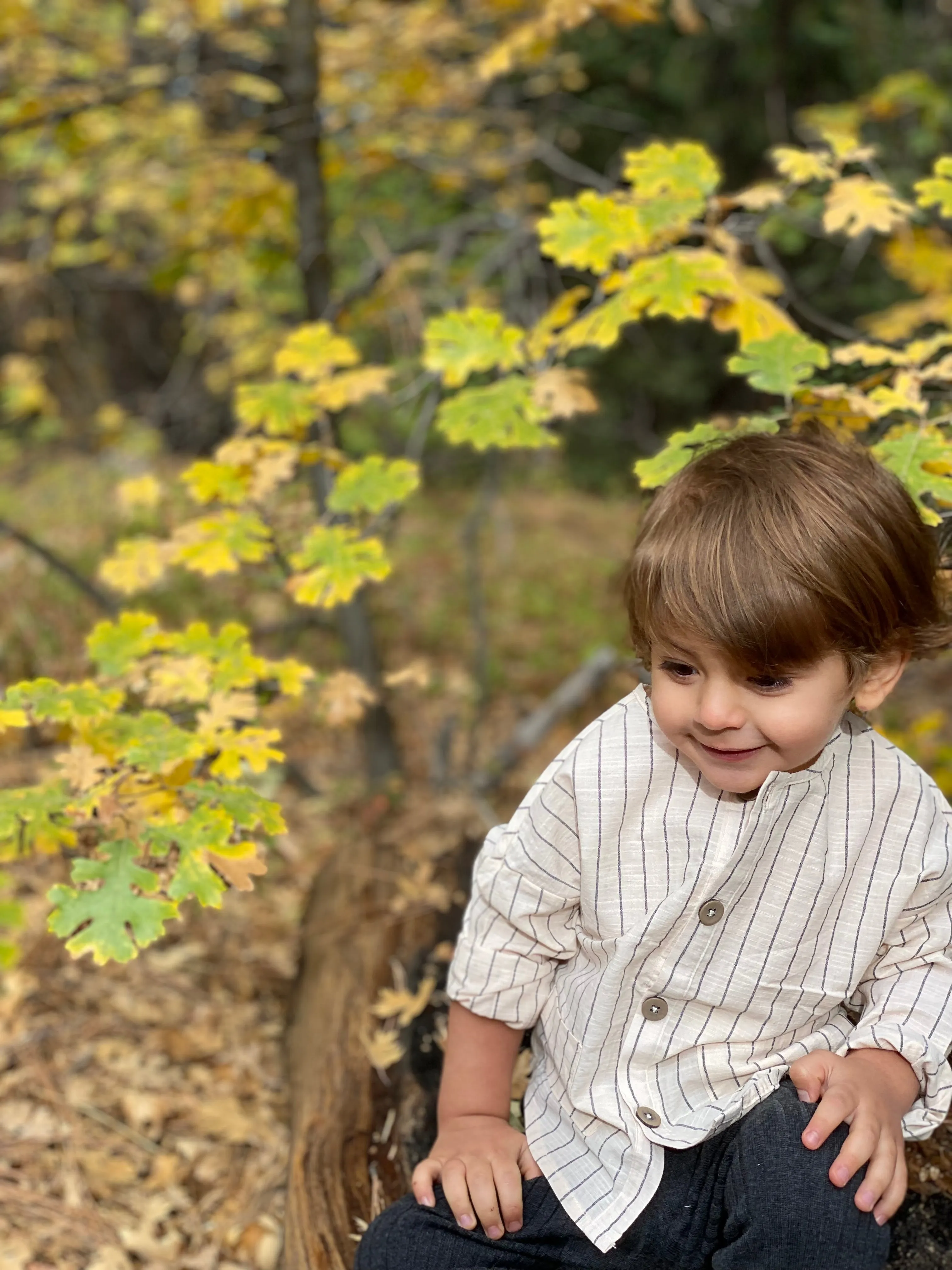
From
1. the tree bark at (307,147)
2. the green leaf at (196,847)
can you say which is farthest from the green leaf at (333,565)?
the tree bark at (307,147)

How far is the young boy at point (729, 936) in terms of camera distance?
1.38 metres

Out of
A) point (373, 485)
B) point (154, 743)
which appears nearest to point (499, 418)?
point (373, 485)

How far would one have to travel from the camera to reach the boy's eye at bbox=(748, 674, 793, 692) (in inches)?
53.6

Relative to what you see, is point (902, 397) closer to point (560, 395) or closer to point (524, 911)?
point (560, 395)

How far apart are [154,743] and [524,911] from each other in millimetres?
695

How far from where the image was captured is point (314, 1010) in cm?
252

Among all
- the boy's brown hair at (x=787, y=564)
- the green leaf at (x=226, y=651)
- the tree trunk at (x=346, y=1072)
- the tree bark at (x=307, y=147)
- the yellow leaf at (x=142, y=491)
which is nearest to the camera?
the boy's brown hair at (x=787, y=564)

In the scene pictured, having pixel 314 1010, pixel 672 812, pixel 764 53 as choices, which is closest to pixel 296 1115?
pixel 314 1010

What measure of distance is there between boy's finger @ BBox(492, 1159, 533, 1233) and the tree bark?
299 cm

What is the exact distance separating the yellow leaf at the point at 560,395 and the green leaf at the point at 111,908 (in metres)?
1.18

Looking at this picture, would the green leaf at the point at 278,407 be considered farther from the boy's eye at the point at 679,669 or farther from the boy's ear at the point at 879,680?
the boy's ear at the point at 879,680

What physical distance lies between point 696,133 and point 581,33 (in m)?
1.01

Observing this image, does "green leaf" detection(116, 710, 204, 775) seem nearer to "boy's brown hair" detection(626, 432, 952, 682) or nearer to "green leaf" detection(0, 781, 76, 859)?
"green leaf" detection(0, 781, 76, 859)

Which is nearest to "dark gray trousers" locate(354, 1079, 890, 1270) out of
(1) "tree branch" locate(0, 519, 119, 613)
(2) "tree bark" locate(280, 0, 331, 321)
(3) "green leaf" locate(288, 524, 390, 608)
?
(3) "green leaf" locate(288, 524, 390, 608)
